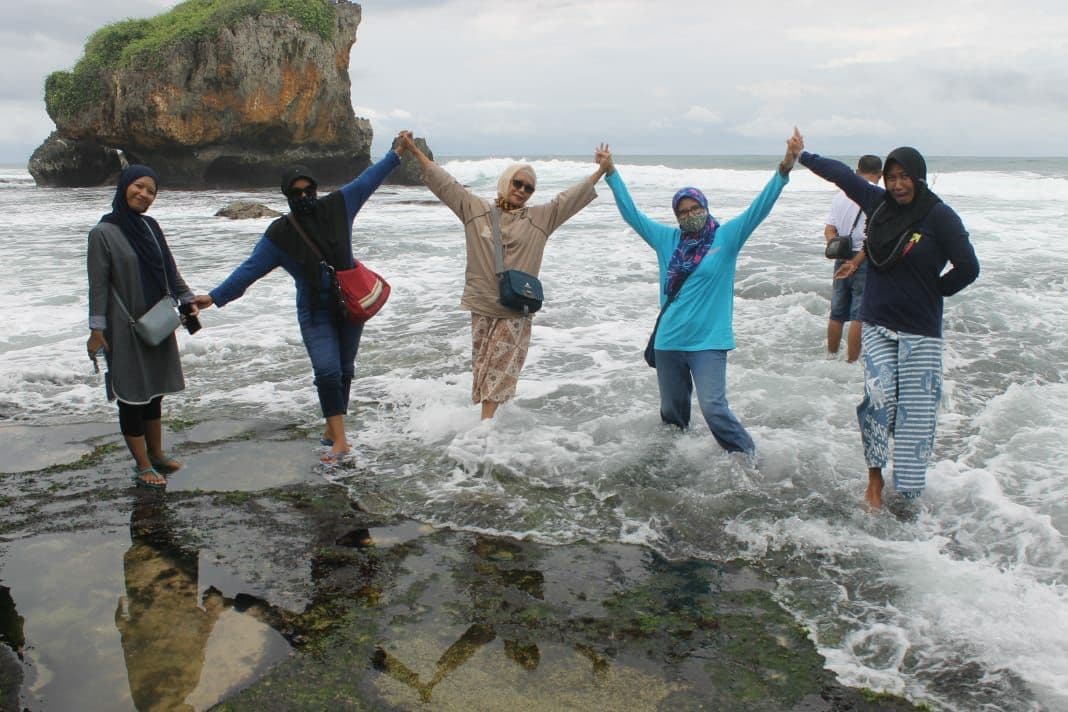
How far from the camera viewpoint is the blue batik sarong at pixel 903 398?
4.13 m

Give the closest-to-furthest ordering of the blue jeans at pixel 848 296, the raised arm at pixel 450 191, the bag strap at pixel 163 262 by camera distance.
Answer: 1. the bag strap at pixel 163 262
2. the raised arm at pixel 450 191
3. the blue jeans at pixel 848 296

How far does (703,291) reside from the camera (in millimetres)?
4676

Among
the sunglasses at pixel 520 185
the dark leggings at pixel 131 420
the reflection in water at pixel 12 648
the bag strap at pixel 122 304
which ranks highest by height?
the sunglasses at pixel 520 185

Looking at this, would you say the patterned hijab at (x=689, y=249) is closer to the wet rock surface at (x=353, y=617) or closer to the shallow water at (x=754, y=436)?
the shallow water at (x=754, y=436)

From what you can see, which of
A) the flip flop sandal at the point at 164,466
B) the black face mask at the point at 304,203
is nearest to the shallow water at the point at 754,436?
the flip flop sandal at the point at 164,466

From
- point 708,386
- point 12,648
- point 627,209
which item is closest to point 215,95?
point 627,209

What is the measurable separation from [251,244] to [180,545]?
522 inches

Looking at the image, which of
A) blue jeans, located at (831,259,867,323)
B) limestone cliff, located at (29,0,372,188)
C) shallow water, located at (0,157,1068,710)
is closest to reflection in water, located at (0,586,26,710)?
shallow water, located at (0,157,1068,710)

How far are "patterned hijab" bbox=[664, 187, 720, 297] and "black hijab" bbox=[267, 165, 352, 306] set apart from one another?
1.87 metres

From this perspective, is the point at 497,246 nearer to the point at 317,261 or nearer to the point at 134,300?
the point at 317,261

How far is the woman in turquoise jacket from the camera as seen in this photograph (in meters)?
4.61

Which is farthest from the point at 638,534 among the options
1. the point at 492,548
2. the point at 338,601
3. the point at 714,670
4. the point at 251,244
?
the point at 251,244

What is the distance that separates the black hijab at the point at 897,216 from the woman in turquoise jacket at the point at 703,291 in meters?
0.57

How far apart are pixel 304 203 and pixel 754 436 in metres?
3.17
